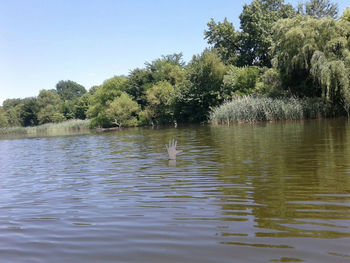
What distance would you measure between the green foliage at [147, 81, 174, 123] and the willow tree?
23.8 m

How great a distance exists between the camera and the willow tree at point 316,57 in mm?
24781

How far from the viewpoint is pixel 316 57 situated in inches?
1028

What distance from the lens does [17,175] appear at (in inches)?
371

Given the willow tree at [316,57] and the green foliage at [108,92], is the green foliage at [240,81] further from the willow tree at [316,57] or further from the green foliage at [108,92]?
the green foliage at [108,92]

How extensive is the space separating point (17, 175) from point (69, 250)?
6.99 m

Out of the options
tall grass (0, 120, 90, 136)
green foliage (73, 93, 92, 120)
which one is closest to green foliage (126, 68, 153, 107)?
tall grass (0, 120, 90, 136)

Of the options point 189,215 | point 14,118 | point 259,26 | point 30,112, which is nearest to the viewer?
point 189,215

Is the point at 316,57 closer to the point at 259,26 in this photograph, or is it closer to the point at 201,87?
the point at 259,26

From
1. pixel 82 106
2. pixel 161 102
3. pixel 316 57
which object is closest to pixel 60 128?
pixel 82 106

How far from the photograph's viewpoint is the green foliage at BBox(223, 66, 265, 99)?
40.5 meters

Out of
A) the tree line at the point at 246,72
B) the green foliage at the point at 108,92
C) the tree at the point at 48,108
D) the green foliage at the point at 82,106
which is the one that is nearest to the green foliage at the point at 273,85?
the tree line at the point at 246,72

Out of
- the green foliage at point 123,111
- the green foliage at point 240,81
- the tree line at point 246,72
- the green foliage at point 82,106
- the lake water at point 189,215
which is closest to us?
the lake water at point 189,215

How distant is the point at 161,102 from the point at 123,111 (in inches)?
317

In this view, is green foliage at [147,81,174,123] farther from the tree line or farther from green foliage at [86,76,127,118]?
green foliage at [86,76,127,118]
